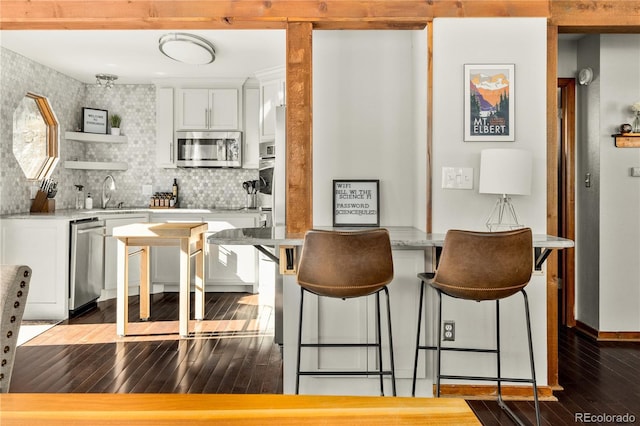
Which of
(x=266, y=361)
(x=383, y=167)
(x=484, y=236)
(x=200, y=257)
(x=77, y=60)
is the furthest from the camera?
(x=77, y=60)

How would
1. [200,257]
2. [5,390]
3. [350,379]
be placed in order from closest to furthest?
[5,390], [350,379], [200,257]

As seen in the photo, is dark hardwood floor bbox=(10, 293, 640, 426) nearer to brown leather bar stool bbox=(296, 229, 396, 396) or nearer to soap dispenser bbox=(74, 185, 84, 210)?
brown leather bar stool bbox=(296, 229, 396, 396)

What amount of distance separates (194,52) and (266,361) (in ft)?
9.30

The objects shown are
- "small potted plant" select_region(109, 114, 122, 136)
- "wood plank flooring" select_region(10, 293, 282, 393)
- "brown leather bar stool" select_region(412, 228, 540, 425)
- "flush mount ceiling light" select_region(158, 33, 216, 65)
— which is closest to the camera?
"brown leather bar stool" select_region(412, 228, 540, 425)

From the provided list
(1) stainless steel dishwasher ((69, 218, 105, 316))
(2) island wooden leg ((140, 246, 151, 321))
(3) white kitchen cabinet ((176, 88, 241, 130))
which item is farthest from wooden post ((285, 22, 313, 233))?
(3) white kitchen cabinet ((176, 88, 241, 130))

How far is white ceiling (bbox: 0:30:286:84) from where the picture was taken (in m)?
4.17

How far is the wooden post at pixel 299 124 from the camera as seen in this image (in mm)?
2795

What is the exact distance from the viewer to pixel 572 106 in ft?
13.8

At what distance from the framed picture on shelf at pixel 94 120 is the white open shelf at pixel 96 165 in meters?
0.39

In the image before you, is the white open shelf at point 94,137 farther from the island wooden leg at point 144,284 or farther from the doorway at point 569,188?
the doorway at point 569,188

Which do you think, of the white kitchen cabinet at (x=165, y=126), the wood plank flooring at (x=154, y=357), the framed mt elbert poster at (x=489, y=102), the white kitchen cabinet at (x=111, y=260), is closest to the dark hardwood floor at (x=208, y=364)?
the wood plank flooring at (x=154, y=357)

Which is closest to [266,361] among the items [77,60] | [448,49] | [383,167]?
[383,167]

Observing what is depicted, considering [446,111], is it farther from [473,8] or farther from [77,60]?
[77,60]

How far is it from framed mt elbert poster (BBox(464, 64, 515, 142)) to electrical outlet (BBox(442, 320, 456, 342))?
109 centimetres
